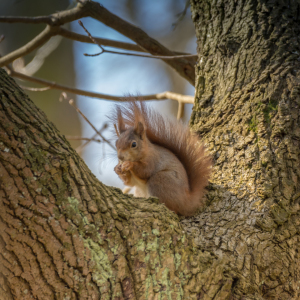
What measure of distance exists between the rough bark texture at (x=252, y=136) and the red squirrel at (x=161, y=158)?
10 centimetres

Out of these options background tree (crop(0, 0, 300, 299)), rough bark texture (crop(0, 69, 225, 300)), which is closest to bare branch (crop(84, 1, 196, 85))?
background tree (crop(0, 0, 300, 299))

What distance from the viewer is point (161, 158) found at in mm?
1981

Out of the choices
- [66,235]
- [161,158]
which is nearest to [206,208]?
[161,158]

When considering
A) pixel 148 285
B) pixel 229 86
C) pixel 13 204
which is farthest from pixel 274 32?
pixel 13 204

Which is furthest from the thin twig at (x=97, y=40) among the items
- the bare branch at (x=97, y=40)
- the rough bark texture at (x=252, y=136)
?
the rough bark texture at (x=252, y=136)

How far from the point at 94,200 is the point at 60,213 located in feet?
0.51

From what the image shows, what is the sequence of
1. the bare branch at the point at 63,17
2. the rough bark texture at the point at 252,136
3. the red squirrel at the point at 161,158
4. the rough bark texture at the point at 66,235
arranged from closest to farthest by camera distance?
the rough bark texture at the point at 66,235, the rough bark texture at the point at 252,136, the red squirrel at the point at 161,158, the bare branch at the point at 63,17

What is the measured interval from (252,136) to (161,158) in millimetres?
556

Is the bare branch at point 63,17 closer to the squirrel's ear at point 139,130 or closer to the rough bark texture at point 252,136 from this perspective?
the rough bark texture at point 252,136

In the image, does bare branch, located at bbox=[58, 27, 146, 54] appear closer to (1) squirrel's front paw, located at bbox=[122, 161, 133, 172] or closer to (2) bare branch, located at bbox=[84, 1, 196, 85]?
(2) bare branch, located at bbox=[84, 1, 196, 85]

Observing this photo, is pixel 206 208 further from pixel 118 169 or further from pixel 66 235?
pixel 66 235

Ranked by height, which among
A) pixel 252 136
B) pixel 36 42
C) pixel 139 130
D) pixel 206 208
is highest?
pixel 36 42

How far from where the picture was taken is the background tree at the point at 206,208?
1053mm

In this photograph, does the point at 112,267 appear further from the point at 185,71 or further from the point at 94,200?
the point at 185,71
